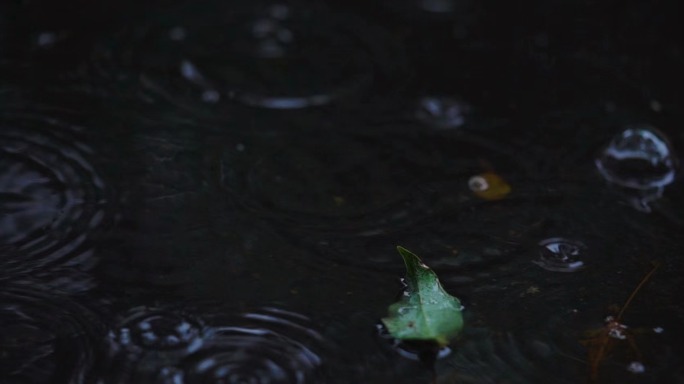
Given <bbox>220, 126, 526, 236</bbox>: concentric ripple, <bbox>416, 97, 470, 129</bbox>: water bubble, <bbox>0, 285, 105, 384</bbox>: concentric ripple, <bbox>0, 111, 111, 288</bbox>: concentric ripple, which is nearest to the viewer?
<bbox>0, 285, 105, 384</bbox>: concentric ripple

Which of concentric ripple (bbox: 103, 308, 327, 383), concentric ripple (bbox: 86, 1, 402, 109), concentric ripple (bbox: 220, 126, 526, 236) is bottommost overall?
concentric ripple (bbox: 103, 308, 327, 383)

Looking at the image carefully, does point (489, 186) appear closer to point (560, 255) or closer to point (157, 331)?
point (560, 255)

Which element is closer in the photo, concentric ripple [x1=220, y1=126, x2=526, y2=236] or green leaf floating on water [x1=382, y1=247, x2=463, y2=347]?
green leaf floating on water [x1=382, y1=247, x2=463, y2=347]

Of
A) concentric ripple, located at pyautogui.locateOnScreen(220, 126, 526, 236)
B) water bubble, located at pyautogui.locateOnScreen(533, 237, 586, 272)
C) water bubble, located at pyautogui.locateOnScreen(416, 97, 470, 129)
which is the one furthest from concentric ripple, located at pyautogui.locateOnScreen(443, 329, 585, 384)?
water bubble, located at pyautogui.locateOnScreen(416, 97, 470, 129)

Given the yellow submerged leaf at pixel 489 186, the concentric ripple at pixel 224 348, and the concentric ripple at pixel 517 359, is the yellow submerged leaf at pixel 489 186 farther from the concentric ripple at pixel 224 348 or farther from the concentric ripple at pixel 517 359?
the concentric ripple at pixel 224 348

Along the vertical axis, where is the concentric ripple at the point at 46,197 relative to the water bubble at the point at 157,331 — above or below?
above

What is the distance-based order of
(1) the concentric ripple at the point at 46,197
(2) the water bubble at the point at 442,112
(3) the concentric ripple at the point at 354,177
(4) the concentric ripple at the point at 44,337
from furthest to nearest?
(2) the water bubble at the point at 442,112, (3) the concentric ripple at the point at 354,177, (1) the concentric ripple at the point at 46,197, (4) the concentric ripple at the point at 44,337

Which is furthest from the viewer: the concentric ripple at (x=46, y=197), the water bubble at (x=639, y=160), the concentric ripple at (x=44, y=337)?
the water bubble at (x=639, y=160)

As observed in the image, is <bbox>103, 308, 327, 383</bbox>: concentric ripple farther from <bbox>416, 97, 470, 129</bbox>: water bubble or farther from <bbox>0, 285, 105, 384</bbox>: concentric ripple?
<bbox>416, 97, 470, 129</bbox>: water bubble

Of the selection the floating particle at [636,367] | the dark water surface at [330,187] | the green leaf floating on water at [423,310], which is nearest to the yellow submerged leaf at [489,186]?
the dark water surface at [330,187]
